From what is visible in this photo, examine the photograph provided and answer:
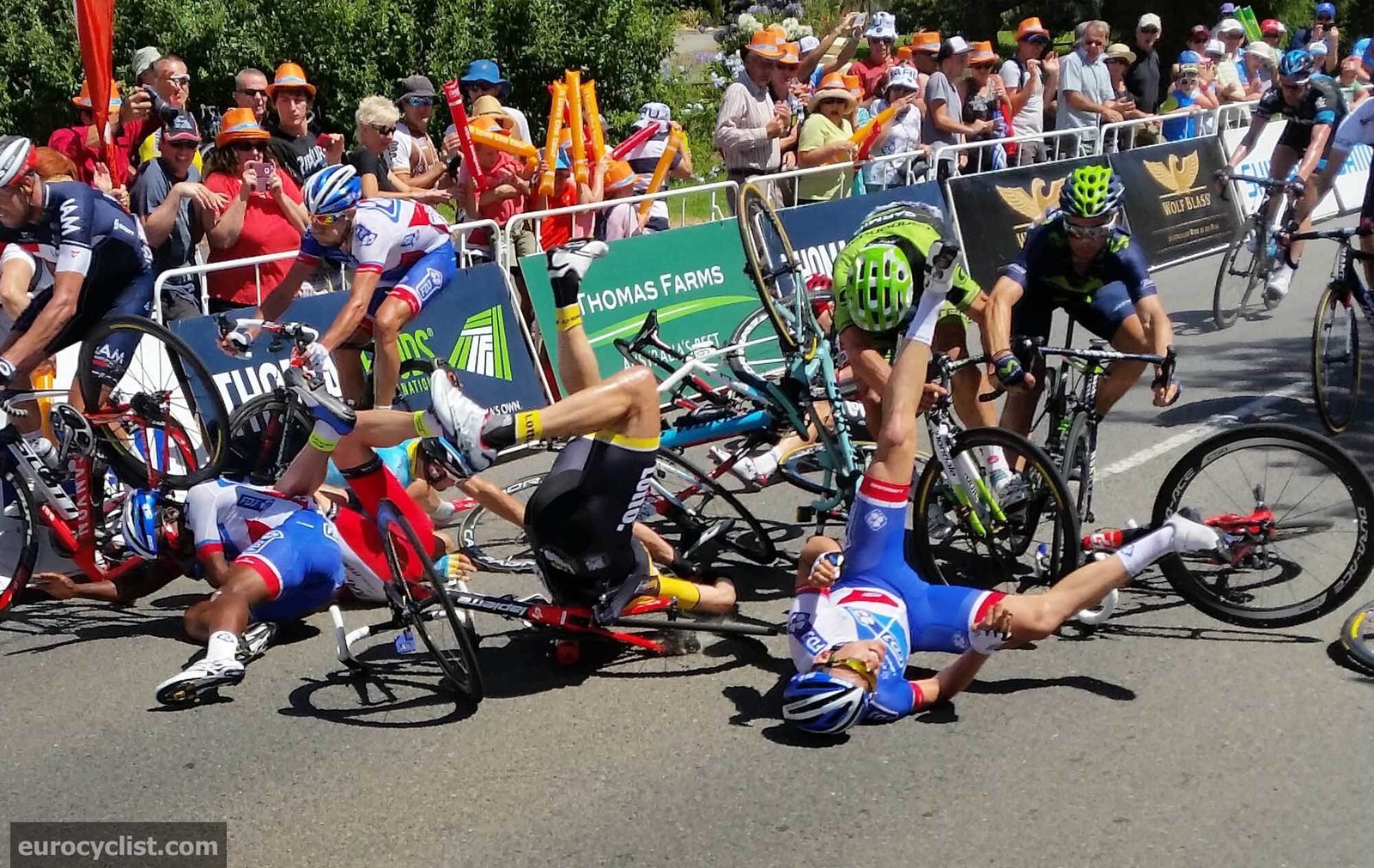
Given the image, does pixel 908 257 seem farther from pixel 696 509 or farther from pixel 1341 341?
pixel 1341 341

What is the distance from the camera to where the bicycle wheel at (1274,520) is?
5.77m

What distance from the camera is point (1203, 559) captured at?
603 cm

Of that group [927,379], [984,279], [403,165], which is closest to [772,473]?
[927,379]

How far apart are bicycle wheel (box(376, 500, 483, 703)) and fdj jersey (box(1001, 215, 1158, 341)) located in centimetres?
336

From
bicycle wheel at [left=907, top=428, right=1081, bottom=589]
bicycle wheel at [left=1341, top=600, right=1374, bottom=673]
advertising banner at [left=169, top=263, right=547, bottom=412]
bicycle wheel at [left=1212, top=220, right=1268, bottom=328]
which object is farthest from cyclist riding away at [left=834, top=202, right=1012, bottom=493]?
bicycle wheel at [left=1212, top=220, right=1268, bottom=328]

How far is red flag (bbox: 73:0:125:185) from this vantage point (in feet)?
31.5

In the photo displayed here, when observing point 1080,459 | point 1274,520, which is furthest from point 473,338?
point 1274,520

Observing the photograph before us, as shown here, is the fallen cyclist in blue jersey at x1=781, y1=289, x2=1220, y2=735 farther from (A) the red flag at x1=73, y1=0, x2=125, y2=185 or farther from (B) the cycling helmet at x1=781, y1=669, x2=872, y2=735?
(A) the red flag at x1=73, y1=0, x2=125, y2=185

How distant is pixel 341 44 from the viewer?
61.4ft

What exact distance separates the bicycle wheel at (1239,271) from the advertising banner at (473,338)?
6.16 m

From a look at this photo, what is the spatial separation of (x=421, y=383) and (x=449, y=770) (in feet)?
15.0

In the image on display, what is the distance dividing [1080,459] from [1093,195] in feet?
4.20

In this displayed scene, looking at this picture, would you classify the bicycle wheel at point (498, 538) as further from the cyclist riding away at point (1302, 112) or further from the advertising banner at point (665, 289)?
the cyclist riding away at point (1302, 112)

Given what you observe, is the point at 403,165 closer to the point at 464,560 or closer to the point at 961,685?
the point at 464,560
